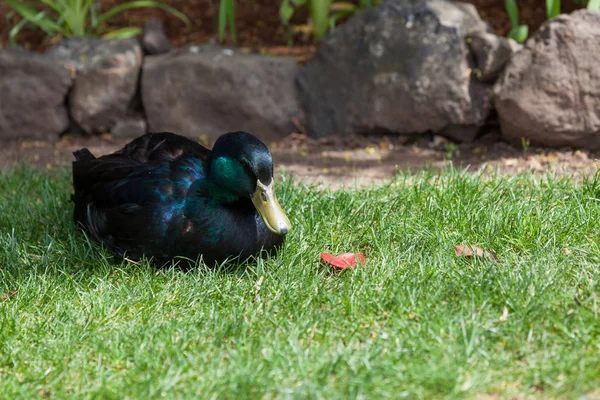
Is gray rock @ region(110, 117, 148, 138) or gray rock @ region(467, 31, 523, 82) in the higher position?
gray rock @ region(467, 31, 523, 82)

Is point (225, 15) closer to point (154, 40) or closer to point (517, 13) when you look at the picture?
point (154, 40)

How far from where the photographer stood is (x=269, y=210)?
3.01 m

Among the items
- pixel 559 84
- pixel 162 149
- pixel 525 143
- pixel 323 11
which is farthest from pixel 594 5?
pixel 162 149

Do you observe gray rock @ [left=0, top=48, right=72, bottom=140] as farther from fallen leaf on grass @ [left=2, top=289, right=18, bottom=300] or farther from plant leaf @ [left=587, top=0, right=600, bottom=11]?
plant leaf @ [left=587, top=0, right=600, bottom=11]

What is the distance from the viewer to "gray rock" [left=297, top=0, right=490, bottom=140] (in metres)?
5.11

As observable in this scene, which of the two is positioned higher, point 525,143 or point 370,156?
point 525,143

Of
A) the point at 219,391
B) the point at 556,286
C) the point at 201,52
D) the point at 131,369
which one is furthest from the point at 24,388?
the point at 201,52

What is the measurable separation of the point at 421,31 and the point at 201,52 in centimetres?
165

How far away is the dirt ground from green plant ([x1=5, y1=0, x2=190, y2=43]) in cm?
87

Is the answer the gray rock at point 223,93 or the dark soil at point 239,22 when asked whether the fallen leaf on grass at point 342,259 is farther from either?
the dark soil at point 239,22

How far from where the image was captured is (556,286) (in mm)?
2807

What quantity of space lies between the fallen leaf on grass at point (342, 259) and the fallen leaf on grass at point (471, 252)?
0.39 m

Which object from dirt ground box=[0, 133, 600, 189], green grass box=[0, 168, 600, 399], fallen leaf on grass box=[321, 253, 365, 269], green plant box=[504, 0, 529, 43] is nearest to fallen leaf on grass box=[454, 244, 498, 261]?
green grass box=[0, 168, 600, 399]

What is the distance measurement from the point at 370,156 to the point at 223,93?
1.21 m
